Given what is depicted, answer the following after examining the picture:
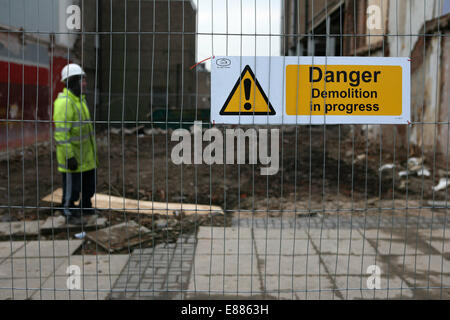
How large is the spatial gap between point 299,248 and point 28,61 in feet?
30.0

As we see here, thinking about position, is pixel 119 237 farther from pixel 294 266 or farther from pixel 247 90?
pixel 247 90

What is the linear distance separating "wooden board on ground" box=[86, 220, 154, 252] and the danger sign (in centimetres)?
242

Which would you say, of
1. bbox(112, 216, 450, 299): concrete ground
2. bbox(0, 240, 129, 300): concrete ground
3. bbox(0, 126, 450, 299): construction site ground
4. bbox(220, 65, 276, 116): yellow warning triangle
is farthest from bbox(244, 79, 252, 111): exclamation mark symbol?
bbox(0, 240, 129, 300): concrete ground

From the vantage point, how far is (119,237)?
521 cm

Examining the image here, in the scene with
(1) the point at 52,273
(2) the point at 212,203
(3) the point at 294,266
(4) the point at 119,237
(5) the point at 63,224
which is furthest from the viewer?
(2) the point at 212,203

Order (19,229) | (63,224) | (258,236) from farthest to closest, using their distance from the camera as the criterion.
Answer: (63,224) < (19,229) < (258,236)

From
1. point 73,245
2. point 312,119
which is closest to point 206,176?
point 73,245

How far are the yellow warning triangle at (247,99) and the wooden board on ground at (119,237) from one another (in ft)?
7.76

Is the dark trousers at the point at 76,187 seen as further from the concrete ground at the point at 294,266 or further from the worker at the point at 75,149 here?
the concrete ground at the point at 294,266

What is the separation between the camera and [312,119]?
3170 millimetres

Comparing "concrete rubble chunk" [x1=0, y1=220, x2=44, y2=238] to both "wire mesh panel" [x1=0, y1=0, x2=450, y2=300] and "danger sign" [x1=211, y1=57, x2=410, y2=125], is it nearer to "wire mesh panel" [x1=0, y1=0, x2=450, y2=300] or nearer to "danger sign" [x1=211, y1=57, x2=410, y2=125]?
"wire mesh panel" [x1=0, y1=0, x2=450, y2=300]

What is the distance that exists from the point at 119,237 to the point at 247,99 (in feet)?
9.46

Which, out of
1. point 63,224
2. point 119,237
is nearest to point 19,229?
point 63,224

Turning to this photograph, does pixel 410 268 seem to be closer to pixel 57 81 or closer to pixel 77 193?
pixel 77 193
